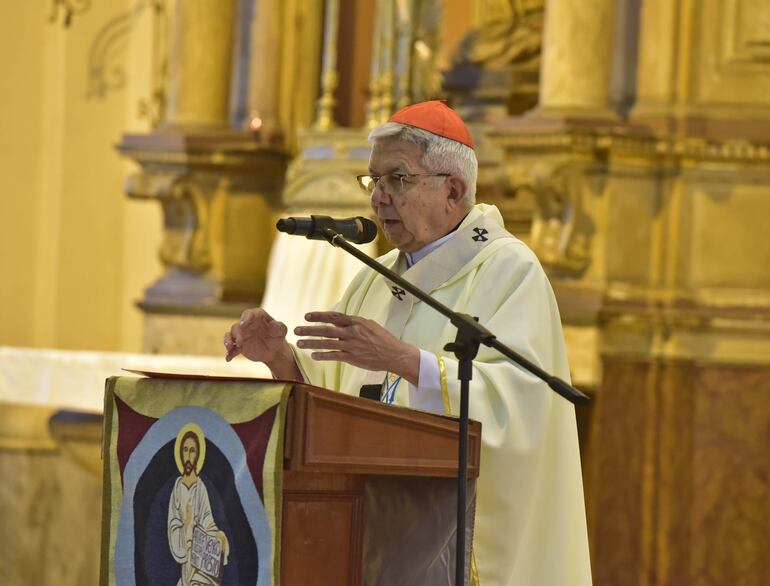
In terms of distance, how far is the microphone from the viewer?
10.9ft

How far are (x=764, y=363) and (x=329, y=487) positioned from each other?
360cm

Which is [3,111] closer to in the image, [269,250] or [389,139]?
[269,250]

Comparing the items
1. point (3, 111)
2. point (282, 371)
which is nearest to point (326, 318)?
point (282, 371)

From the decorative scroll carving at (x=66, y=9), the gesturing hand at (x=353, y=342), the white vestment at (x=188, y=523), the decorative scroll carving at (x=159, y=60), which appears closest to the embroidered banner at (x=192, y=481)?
the white vestment at (x=188, y=523)

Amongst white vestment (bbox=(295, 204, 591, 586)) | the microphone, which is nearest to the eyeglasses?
white vestment (bbox=(295, 204, 591, 586))

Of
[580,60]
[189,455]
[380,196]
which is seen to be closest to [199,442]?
[189,455]

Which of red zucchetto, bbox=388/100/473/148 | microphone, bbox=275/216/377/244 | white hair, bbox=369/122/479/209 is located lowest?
microphone, bbox=275/216/377/244

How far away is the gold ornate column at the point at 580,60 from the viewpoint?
667cm

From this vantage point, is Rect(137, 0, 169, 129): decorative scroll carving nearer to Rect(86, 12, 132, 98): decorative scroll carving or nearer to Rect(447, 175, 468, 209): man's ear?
Rect(86, 12, 132, 98): decorative scroll carving

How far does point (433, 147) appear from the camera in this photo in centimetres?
393

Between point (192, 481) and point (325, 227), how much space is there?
0.58m

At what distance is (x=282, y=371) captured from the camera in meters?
3.94

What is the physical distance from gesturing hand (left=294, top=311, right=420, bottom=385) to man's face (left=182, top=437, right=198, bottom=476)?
0.30 meters

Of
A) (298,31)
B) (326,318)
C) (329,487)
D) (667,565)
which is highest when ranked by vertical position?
(298,31)
